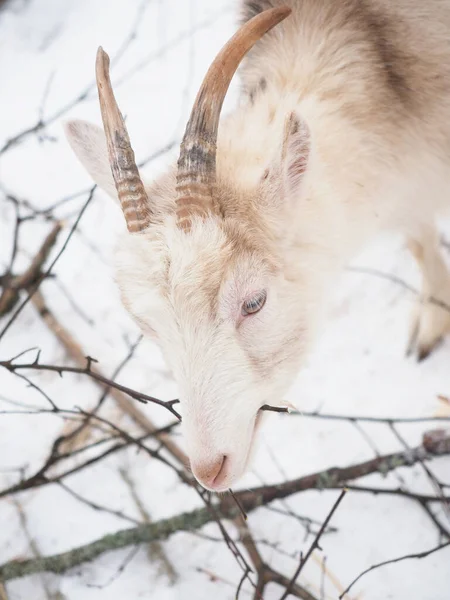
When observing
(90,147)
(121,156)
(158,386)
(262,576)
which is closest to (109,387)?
(158,386)

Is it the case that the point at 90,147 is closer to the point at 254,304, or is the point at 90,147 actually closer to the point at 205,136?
the point at 205,136

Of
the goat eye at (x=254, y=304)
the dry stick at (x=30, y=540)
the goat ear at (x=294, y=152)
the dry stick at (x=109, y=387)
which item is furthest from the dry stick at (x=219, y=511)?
the goat ear at (x=294, y=152)

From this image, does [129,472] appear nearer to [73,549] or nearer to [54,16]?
[73,549]

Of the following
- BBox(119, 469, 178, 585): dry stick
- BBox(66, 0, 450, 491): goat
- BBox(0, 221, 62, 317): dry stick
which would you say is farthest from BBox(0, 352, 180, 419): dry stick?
BBox(0, 221, 62, 317): dry stick

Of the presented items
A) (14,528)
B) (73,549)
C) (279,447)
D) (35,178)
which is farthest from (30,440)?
(35,178)

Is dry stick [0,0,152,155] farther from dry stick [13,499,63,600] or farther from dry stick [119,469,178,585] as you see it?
dry stick [119,469,178,585]

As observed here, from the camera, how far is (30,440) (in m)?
3.76

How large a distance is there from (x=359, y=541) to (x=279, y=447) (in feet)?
2.46

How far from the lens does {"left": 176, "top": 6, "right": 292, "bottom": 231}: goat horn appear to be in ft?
6.34

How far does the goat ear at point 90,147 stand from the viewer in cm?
235

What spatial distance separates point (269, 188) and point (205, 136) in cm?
33

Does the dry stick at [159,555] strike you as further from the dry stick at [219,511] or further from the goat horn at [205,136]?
the goat horn at [205,136]

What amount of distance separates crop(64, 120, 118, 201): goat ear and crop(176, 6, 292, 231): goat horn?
0.51m

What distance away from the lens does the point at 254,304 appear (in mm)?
A: 2076
